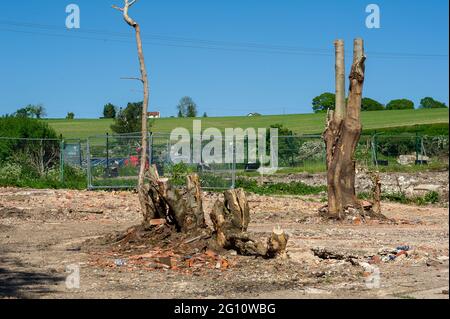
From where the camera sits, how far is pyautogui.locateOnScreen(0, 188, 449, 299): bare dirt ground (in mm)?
10055

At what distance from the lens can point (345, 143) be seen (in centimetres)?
1898

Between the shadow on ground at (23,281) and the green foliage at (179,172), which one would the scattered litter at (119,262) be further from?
the green foliage at (179,172)

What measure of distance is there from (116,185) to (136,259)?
16844mm

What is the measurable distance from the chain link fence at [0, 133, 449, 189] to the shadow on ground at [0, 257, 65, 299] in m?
15.3

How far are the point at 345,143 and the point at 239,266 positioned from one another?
7.70m

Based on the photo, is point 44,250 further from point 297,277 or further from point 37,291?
point 297,277

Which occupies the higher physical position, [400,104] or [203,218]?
[400,104]

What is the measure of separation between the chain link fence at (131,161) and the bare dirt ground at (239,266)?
9381 millimetres

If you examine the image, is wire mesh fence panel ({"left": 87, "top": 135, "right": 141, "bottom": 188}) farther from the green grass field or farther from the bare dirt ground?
the green grass field

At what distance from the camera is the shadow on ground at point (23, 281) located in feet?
32.8

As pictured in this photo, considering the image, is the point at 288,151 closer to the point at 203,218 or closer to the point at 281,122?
the point at 203,218

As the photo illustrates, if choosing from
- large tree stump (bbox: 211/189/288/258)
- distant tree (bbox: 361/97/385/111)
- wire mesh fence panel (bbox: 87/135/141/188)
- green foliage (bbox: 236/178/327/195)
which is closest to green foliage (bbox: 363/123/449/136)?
green foliage (bbox: 236/178/327/195)

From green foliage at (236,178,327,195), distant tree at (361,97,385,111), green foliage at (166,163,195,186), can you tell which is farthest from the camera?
distant tree at (361,97,385,111)

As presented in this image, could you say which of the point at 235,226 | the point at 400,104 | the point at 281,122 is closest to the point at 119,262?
the point at 235,226
